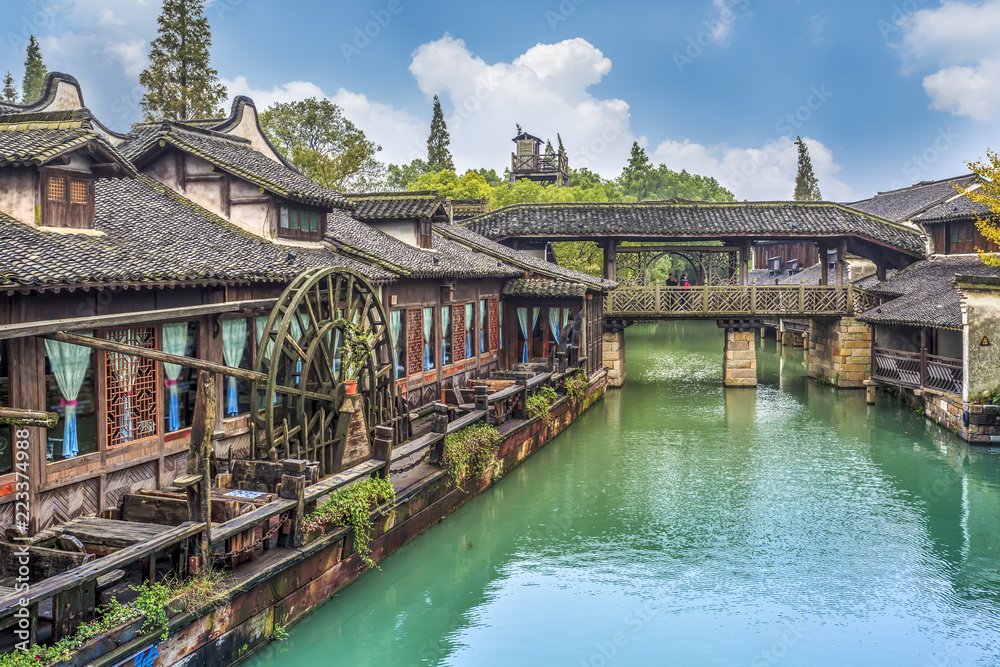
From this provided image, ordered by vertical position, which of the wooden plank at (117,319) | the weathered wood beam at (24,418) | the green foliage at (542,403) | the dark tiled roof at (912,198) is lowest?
the green foliage at (542,403)

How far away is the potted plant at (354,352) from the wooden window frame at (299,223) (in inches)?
130

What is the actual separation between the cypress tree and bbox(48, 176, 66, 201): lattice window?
55415 mm

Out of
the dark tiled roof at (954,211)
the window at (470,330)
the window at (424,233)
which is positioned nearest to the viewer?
the window at (424,233)

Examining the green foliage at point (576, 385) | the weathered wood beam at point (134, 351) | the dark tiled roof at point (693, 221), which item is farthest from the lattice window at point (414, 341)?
the dark tiled roof at point (693, 221)

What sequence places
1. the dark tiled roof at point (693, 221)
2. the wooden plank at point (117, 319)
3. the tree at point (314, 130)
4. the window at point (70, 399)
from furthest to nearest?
the tree at point (314, 130) → the dark tiled roof at point (693, 221) → the window at point (70, 399) → the wooden plank at point (117, 319)

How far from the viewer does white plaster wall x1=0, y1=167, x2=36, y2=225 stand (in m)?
10.4

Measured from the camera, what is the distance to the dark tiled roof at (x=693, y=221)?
2884 centimetres

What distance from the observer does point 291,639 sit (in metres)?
9.48

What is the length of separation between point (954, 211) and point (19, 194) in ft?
87.9

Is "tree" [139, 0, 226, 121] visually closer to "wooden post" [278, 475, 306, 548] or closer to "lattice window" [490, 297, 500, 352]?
"lattice window" [490, 297, 500, 352]

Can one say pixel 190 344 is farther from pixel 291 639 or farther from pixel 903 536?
pixel 903 536

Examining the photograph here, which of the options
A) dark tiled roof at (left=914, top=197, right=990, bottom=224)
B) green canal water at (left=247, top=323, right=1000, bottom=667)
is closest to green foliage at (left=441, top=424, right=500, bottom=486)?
green canal water at (left=247, top=323, right=1000, bottom=667)

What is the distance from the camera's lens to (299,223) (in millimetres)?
16438

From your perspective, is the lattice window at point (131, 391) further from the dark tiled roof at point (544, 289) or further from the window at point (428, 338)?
the dark tiled roof at point (544, 289)
